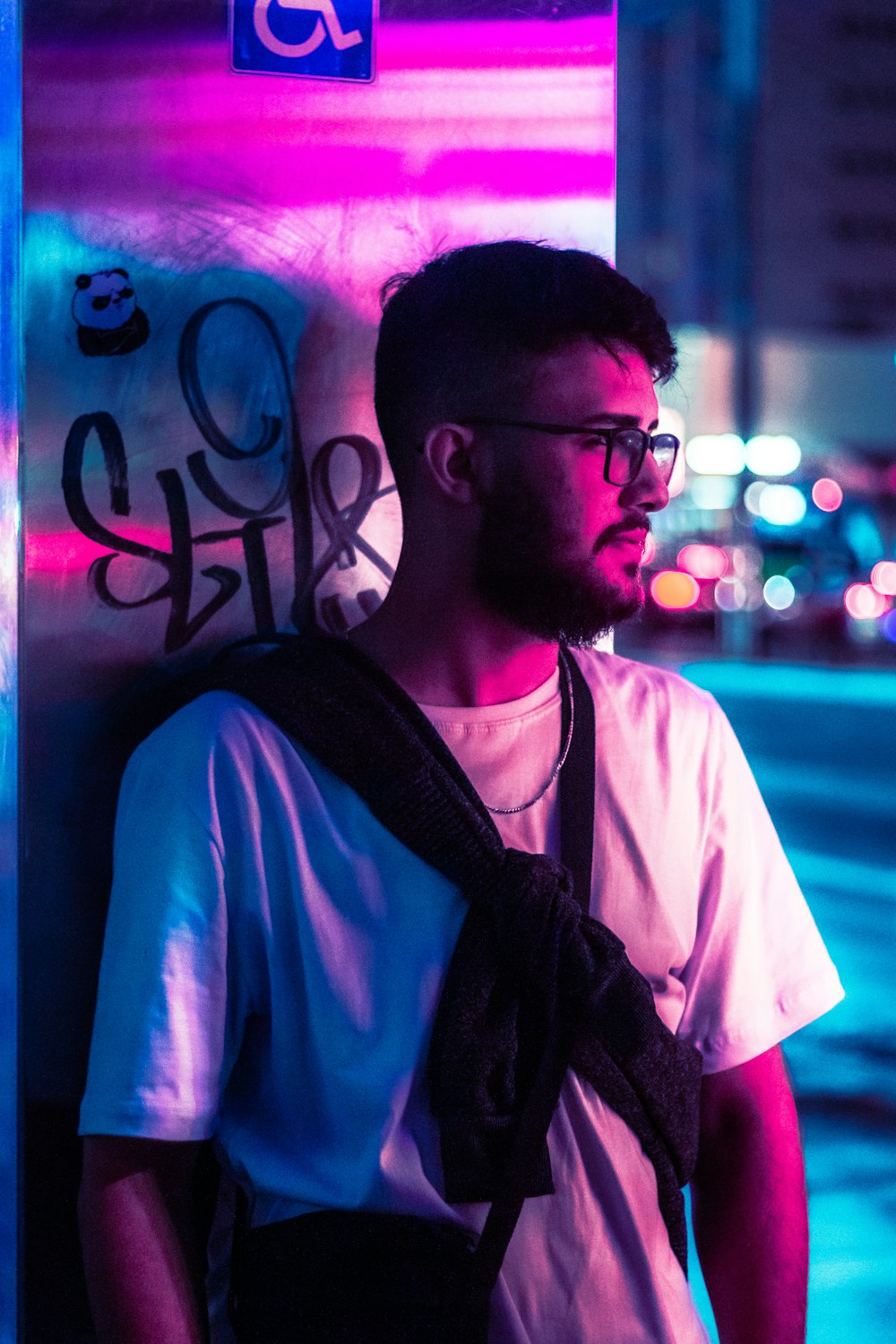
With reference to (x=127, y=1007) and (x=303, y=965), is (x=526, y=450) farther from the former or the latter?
(x=127, y=1007)

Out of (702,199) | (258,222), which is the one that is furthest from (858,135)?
(702,199)

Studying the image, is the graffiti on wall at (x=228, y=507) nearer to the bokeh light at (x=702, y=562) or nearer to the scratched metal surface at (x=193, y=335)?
the scratched metal surface at (x=193, y=335)

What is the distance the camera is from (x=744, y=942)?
5.78 feet

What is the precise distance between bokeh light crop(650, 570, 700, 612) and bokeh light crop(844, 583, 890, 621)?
222 centimetres

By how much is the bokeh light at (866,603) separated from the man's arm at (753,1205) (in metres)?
20.1

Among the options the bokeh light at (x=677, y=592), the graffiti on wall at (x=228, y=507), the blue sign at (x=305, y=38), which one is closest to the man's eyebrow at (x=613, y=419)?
the graffiti on wall at (x=228, y=507)

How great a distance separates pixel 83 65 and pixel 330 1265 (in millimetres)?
1383

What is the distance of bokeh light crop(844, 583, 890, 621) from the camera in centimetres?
2116

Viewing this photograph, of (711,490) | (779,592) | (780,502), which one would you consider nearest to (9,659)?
(779,592)

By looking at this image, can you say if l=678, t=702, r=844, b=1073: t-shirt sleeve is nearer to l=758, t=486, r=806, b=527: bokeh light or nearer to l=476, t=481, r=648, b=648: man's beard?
l=476, t=481, r=648, b=648: man's beard

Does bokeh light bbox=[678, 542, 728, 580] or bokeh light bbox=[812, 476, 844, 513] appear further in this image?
bokeh light bbox=[812, 476, 844, 513]

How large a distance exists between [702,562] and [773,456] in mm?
11285

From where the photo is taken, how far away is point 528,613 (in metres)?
1.73

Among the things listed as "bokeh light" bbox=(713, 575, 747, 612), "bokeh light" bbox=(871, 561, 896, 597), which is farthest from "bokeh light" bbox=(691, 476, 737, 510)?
"bokeh light" bbox=(871, 561, 896, 597)
